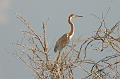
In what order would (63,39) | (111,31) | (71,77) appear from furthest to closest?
1. (63,39)
2. (71,77)
3. (111,31)

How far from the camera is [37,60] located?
25.7 ft

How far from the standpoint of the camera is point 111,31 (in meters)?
6.13

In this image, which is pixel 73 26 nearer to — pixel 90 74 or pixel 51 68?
pixel 51 68

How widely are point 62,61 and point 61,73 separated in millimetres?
275

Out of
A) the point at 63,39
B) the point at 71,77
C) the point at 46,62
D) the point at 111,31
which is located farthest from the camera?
the point at 63,39

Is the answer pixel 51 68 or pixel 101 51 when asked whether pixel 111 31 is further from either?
pixel 51 68

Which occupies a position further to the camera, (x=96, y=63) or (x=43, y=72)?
(x=43, y=72)

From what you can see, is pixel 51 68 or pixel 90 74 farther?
pixel 51 68

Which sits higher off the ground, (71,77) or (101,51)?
(101,51)

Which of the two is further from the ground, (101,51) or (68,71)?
(101,51)

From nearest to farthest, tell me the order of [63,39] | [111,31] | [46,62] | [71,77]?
[111,31] → [71,77] → [46,62] → [63,39]

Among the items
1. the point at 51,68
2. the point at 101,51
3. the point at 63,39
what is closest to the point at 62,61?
the point at 51,68

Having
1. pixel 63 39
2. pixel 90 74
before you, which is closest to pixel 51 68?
pixel 90 74

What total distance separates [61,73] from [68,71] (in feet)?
0.42
